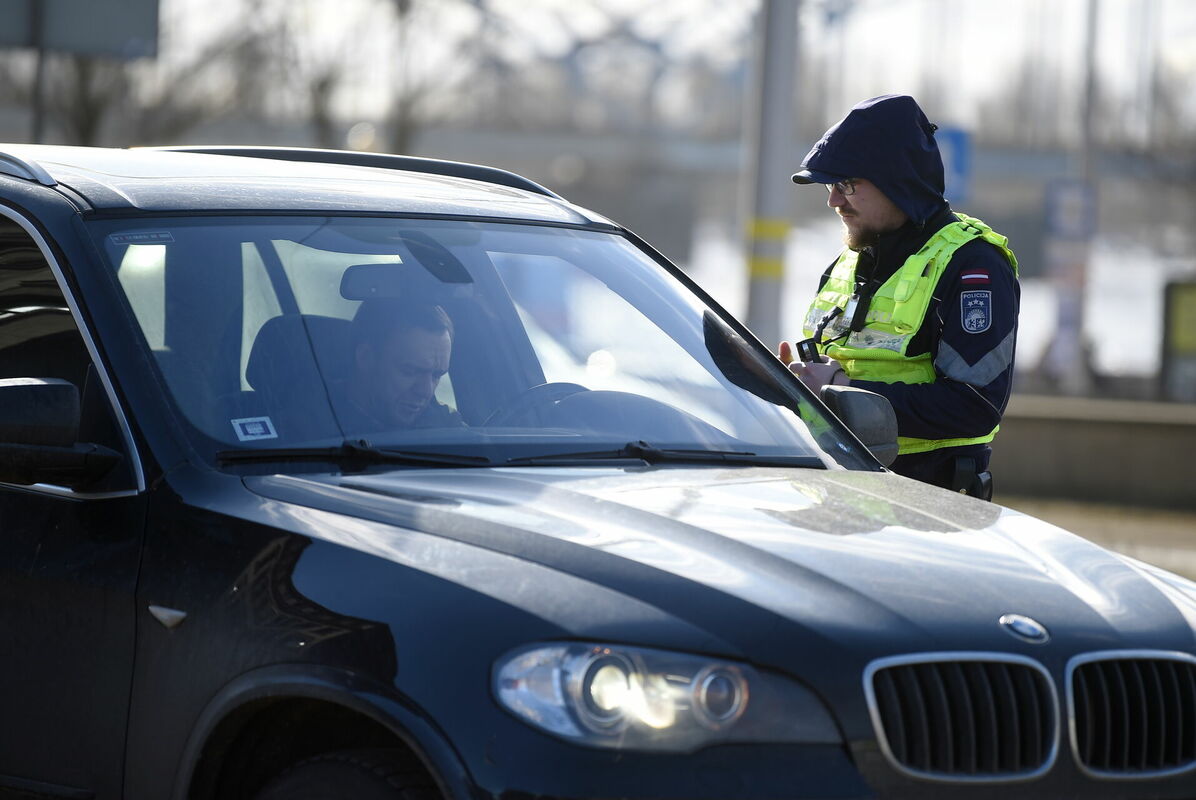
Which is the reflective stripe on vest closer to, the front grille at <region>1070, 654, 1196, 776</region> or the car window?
the front grille at <region>1070, 654, 1196, 776</region>

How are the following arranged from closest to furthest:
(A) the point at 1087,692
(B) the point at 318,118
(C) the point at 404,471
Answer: (A) the point at 1087,692, (C) the point at 404,471, (B) the point at 318,118

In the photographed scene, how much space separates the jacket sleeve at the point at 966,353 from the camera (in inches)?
184

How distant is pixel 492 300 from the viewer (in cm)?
391

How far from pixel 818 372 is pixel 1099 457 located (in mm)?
9697

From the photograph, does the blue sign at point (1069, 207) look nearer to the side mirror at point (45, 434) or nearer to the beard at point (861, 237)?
the beard at point (861, 237)

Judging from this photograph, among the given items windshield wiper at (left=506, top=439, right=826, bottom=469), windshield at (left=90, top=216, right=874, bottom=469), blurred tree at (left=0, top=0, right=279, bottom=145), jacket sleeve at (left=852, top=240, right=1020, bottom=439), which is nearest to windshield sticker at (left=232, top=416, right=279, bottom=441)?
windshield at (left=90, top=216, right=874, bottom=469)

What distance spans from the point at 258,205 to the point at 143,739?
3.97 feet

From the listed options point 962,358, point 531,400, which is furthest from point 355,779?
point 962,358

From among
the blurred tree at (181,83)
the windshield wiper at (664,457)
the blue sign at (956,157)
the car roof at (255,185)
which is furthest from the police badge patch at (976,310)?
the blurred tree at (181,83)

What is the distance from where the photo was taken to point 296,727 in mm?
2826

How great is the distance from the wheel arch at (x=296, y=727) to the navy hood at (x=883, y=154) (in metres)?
2.49

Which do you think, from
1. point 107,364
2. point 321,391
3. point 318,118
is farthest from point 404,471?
point 318,118

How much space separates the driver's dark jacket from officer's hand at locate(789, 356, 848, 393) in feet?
0.30

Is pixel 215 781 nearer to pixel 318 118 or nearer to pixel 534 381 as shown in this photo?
pixel 534 381
